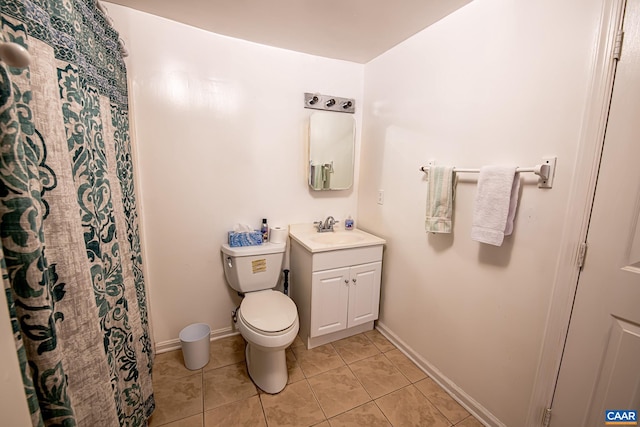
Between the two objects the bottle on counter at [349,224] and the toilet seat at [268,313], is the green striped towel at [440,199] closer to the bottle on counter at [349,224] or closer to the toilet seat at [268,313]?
the bottle on counter at [349,224]

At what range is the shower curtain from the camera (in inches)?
23.1

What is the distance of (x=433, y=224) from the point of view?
154 centimetres

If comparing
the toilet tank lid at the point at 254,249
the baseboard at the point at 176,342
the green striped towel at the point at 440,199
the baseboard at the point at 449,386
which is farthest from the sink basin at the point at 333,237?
the baseboard at the point at 176,342

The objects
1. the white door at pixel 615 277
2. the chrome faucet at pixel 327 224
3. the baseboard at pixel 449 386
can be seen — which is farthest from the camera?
the chrome faucet at pixel 327 224

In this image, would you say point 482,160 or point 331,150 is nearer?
point 482,160

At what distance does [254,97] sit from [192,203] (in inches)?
35.6

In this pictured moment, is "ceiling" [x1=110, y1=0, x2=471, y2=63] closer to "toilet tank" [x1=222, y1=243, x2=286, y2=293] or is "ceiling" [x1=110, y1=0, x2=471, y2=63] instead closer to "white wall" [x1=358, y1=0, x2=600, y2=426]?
"white wall" [x1=358, y1=0, x2=600, y2=426]

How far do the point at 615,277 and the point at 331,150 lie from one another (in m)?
1.77

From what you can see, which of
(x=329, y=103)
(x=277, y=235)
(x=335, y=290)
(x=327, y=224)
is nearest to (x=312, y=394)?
(x=335, y=290)

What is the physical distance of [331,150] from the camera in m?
2.19

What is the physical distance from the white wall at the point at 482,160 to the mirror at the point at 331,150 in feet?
1.03

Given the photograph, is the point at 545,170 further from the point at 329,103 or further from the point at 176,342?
the point at 176,342

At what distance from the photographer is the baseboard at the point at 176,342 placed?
6.23ft

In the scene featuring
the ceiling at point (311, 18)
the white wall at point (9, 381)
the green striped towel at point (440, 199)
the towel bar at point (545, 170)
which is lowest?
the white wall at point (9, 381)
